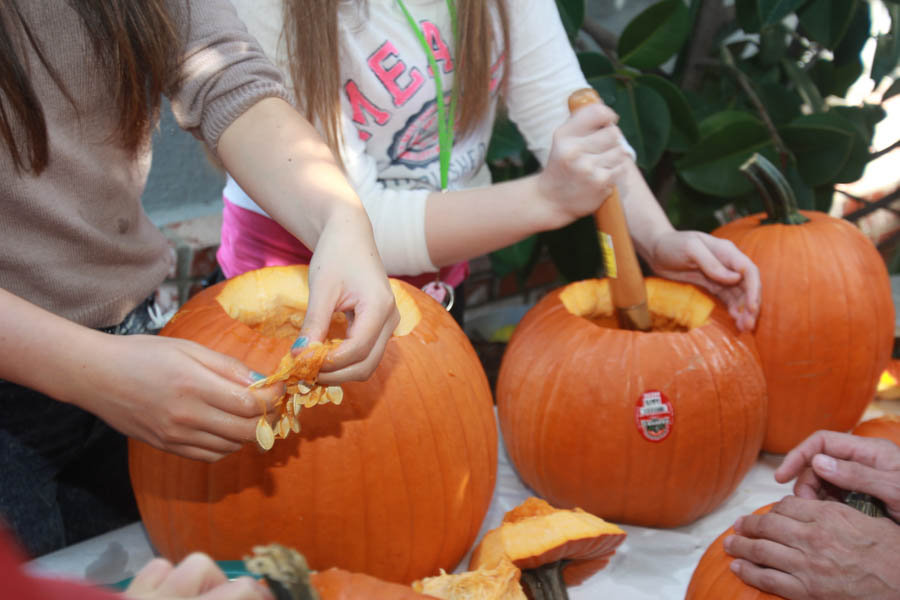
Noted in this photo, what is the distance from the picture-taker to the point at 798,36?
73.1 inches

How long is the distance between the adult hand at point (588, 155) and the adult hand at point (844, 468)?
0.37 meters

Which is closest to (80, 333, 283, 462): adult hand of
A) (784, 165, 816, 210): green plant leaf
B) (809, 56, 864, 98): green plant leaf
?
(784, 165, 816, 210): green plant leaf

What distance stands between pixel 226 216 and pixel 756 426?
78 centimetres

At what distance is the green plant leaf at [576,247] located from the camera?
5.39ft

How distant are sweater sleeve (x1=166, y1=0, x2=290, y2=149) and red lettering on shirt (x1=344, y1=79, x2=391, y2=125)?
0.58 ft

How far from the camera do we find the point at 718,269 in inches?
39.6

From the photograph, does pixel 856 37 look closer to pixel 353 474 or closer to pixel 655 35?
pixel 655 35

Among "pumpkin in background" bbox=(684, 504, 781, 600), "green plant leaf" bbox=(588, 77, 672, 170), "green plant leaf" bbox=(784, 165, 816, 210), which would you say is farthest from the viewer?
"green plant leaf" bbox=(784, 165, 816, 210)

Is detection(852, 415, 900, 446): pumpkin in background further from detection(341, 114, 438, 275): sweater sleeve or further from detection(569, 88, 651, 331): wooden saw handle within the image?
detection(341, 114, 438, 275): sweater sleeve

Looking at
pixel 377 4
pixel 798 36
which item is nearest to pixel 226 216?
pixel 377 4

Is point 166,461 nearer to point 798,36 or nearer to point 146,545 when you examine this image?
point 146,545

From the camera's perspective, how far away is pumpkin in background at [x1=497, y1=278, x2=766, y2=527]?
36.5 inches

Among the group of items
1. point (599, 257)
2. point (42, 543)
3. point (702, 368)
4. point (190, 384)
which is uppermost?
point (190, 384)

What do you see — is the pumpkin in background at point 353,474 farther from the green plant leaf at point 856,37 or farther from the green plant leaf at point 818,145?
the green plant leaf at point 856,37
